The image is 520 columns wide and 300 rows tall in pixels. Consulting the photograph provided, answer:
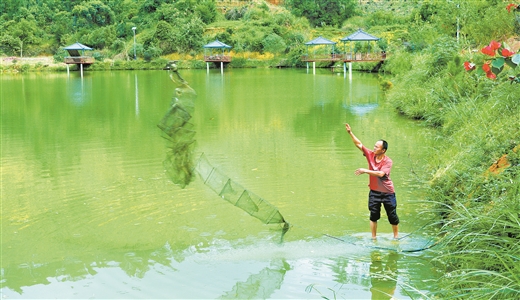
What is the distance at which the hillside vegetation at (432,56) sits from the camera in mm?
4707

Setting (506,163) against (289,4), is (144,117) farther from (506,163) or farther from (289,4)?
(289,4)

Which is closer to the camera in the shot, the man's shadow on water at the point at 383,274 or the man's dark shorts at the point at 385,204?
the man's shadow on water at the point at 383,274

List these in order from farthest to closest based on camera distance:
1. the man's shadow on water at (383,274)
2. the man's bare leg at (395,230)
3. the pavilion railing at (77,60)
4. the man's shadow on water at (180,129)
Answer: the pavilion railing at (77,60) < the man's bare leg at (395,230) < the man's shadow on water at (180,129) < the man's shadow on water at (383,274)

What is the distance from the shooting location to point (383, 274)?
5.53 metres

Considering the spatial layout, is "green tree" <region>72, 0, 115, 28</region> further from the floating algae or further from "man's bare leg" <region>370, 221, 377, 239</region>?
"man's bare leg" <region>370, 221, 377, 239</region>

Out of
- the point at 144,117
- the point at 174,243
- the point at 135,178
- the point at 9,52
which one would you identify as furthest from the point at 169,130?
the point at 9,52

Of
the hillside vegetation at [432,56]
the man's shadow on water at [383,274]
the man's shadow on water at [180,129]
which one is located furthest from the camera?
the man's shadow on water at [180,129]

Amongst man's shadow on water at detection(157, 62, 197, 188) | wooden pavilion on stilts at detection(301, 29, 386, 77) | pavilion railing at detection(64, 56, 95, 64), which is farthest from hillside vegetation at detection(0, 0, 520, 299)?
pavilion railing at detection(64, 56, 95, 64)

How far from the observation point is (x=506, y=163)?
20.1 feet

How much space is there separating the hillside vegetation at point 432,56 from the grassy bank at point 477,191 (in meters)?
0.02

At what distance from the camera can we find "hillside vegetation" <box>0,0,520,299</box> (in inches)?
185

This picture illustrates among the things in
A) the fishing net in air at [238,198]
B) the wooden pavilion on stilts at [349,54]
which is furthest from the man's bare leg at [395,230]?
the wooden pavilion on stilts at [349,54]

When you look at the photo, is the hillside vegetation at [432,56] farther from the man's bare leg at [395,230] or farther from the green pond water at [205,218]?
the green pond water at [205,218]

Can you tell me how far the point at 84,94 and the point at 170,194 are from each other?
62.6 ft
